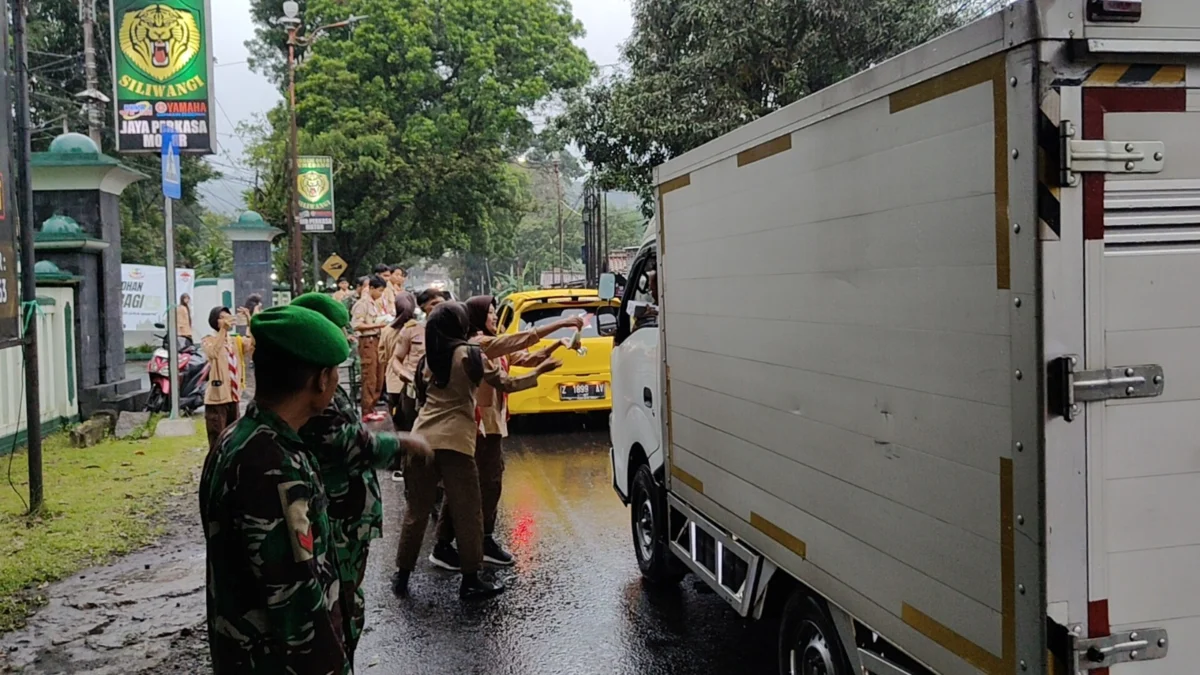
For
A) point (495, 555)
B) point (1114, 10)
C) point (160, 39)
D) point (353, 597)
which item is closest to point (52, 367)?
point (160, 39)

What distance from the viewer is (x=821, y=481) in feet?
10.7

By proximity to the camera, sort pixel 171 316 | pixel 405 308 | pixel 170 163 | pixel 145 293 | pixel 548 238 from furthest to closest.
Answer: pixel 548 238
pixel 145 293
pixel 171 316
pixel 170 163
pixel 405 308

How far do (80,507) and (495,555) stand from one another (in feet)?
12.6

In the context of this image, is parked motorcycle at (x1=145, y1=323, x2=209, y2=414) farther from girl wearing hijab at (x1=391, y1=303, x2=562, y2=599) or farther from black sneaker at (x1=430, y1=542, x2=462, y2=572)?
girl wearing hijab at (x1=391, y1=303, x2=562, y2=599)

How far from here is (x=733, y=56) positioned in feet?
44.0

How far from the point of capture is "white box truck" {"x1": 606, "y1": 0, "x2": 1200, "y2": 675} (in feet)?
7.16

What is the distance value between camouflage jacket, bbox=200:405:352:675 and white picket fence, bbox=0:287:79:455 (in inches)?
373

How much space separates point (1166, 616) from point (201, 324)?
27.5m

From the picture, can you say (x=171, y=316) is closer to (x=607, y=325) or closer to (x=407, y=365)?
(x=407, y=365)

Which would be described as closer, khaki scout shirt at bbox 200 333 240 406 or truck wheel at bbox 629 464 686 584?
truck wheel at bbox 629 464 686 584

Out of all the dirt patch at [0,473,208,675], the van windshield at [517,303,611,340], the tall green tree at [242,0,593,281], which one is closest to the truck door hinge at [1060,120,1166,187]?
the dirt patch at [0,473,208,675]

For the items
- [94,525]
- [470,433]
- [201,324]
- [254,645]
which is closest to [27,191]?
[94,525]

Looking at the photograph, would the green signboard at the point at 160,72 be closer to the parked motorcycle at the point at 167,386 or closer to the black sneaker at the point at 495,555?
the parked motorcycle at the point at 167,386

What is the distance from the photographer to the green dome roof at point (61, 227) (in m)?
12.0
